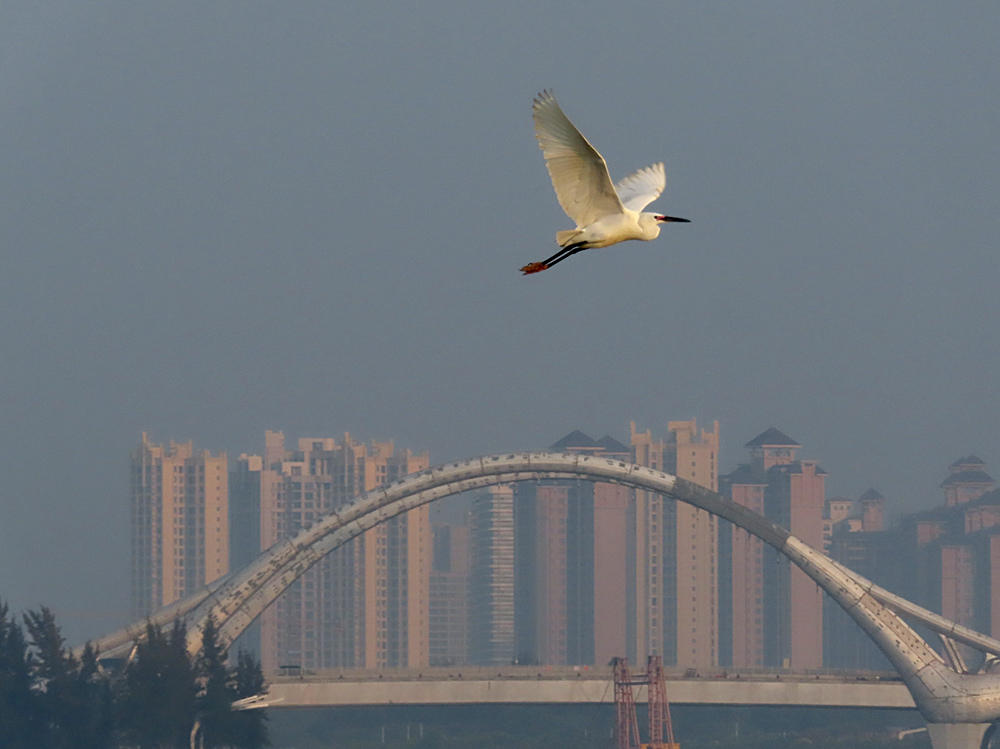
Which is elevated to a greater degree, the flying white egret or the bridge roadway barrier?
the flying white egret

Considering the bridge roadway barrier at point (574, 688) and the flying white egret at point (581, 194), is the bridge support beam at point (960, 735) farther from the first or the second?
the flying white egret at point (581, 194)

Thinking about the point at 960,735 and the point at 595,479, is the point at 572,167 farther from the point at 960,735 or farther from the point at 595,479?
the point at 960,735

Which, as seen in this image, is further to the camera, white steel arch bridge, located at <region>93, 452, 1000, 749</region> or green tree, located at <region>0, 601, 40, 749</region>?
white steel arch bridge, located at <region>93, 452, 1000, 749</region>

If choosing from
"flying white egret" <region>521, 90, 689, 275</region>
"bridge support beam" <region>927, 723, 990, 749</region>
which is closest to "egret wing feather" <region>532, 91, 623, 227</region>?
"flying white egret" <region>521, 90, 689, 275</region>

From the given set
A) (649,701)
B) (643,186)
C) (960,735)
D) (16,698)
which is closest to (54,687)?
(16,698)

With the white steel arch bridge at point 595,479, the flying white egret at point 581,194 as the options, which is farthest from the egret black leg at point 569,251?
the white steel arch bridge at point 595,479

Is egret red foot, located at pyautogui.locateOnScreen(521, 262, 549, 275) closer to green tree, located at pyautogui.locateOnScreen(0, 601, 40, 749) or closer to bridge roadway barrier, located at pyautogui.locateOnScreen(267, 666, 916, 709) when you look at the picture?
green tree, located at pyautogui.locateOnScreen(0, 601, 40, 749)
